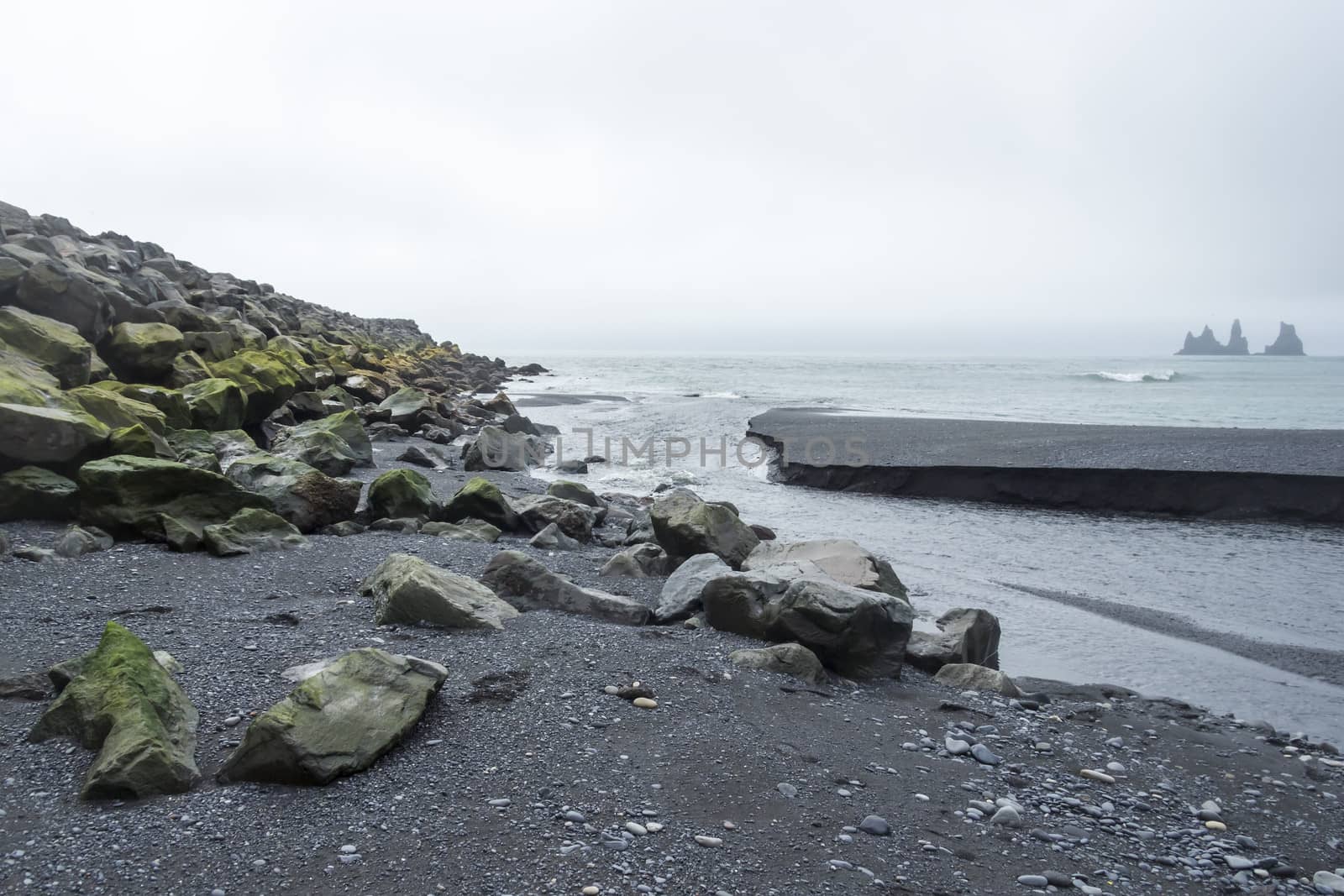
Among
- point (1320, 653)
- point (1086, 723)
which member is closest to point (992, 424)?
point (1320, 653)

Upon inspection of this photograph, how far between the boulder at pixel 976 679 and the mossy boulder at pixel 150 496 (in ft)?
15.5

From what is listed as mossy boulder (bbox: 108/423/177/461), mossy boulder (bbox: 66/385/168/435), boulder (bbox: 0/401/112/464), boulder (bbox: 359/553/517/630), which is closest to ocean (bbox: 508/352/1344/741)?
boulder (bbox: 359/553/517/630)

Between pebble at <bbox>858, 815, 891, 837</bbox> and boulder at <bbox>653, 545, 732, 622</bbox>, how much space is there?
2.19 metres

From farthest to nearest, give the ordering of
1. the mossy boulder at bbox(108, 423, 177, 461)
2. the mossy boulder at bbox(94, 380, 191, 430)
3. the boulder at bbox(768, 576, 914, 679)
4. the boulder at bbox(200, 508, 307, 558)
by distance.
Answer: the mossy boulder at bbox(94, 380, 191, 430), the mossy boulder at bbox(108, 423, 177, 461), the boulder at bbox(200, 508, 307, 558), the boulder at bbox(768, 576, 914, 679)

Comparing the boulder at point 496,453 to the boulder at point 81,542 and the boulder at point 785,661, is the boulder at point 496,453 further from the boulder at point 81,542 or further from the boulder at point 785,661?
the boulder at point 785,661

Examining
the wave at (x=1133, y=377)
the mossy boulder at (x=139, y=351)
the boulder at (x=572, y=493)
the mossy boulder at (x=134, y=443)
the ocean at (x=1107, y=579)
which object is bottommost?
the ocean at (x=1107, y=579)

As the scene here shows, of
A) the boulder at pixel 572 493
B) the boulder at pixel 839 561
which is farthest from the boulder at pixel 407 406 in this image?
the boulder at pixel 839 561

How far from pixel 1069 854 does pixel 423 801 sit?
2.16m

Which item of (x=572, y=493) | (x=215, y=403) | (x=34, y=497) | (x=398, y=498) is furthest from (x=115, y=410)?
(x=572, y=493)

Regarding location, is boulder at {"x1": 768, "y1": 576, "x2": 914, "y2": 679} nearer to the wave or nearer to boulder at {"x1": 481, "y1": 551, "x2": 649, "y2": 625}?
boulder at {"x1": 481, "y1": 551, "x2": 649, "y2": 625}

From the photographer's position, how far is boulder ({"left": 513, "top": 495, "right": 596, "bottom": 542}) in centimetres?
752

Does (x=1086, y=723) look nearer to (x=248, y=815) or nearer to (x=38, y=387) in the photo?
(x=248, y=815)

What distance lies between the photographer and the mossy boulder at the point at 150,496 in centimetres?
546

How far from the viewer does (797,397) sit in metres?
31.3
